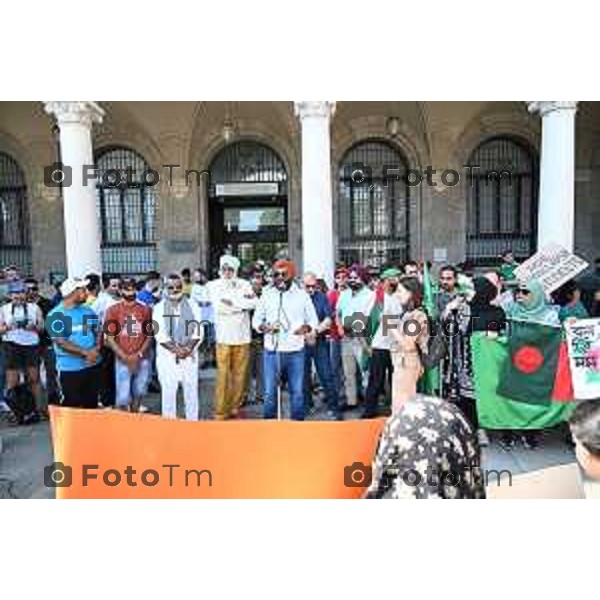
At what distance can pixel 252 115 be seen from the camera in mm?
13492

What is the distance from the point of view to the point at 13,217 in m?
14.0

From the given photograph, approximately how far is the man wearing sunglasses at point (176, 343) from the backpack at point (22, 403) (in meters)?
1.76

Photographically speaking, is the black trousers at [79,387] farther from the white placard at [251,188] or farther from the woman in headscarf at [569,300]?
the white placard at [251,188]

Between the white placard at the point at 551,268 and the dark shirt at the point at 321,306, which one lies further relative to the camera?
the dark shirt at the point at 321,306

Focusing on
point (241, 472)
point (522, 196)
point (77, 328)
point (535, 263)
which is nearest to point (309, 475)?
point (241, 472)

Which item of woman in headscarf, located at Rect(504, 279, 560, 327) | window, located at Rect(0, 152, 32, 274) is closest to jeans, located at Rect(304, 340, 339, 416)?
woman in headscarf, located at Rect(504, 279, 560, 327)

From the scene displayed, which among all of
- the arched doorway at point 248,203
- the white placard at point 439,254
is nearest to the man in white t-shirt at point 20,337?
the arched doorway at point 248,203

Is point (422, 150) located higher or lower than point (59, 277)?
higher

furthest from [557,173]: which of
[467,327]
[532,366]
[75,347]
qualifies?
[75,347]

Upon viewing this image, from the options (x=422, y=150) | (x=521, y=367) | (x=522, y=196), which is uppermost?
(x=422, y=150)

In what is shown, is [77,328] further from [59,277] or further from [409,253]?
[409,253]

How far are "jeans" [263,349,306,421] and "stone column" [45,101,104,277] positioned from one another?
457 cm

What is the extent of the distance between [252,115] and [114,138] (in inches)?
117

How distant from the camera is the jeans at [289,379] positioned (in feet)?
21.1
